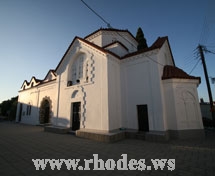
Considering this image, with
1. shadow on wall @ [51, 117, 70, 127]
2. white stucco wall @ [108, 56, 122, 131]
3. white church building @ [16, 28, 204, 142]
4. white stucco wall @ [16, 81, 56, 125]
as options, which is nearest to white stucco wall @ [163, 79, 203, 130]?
white church building @ [16, 28, 204, 142]

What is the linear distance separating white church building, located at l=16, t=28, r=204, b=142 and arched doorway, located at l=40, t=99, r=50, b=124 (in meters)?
5.40

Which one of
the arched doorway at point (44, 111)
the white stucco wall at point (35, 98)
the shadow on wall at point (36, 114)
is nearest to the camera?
the white stucco wall at point (35, 98)

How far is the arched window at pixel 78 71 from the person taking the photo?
34.9 feet

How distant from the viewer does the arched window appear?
419 inches

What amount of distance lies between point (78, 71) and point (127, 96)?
5.61m

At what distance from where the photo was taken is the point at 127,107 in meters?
9.55

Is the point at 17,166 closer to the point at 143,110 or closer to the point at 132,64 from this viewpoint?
the point at 143,110

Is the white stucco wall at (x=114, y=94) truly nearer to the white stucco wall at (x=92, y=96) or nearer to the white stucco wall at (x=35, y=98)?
the white stucco wall at (x=92, y=96)

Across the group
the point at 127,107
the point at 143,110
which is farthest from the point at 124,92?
the point at 143,110

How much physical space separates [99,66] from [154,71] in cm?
452

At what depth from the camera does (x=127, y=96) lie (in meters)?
9.71

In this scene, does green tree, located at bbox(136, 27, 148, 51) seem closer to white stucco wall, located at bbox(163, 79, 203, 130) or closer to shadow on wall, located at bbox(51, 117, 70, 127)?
white stucco wall, located at bbox(163, 79, 203, 130)

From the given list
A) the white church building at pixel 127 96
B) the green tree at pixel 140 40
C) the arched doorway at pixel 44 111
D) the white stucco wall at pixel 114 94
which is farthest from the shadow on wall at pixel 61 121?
the green tree at pixel 140 40

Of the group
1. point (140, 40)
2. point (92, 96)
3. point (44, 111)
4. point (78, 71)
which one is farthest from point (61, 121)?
point (140, 40)
